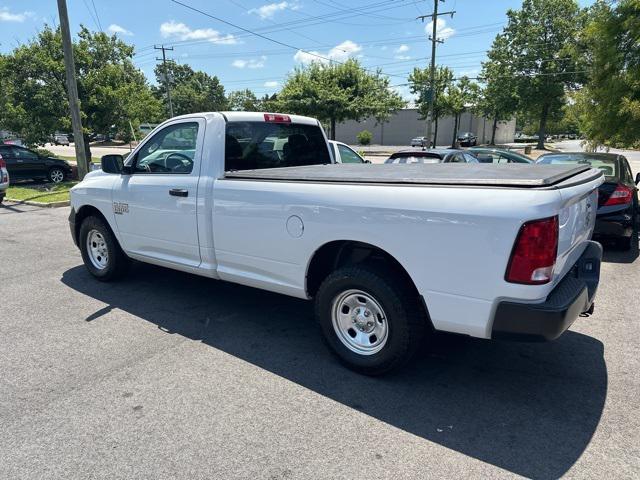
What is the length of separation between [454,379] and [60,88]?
16.2 metres

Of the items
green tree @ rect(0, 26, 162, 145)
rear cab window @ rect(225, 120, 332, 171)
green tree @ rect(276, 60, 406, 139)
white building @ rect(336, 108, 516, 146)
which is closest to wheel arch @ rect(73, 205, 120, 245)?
rear cab window @ rect(225, 120, 332, 171)

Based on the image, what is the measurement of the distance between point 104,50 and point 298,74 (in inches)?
858

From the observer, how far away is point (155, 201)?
15.1 ft

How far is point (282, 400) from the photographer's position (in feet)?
10.4

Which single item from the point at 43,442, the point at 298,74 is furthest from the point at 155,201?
the point at 298,74

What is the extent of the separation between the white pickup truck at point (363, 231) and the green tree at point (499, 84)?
43610mm

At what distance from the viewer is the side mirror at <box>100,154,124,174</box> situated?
5012 mm

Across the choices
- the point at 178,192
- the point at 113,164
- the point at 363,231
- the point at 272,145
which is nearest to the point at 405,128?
Answer: the point at 272,145

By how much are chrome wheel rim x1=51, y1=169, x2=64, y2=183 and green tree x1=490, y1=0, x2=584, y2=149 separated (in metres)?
39.4

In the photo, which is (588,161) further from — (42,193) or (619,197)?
(42,193)

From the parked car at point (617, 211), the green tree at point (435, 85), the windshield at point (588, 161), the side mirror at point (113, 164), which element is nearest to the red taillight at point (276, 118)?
the side mirror at point (113, 164)

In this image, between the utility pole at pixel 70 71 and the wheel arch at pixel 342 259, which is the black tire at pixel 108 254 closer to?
the wheel arch at pixel 342 259

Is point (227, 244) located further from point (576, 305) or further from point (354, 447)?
point (576, 305)

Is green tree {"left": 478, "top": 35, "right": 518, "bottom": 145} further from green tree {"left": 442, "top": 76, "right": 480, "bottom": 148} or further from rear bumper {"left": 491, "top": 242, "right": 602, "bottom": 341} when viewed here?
rear bumper {"left": 491, "top": 242, "right": 602, "bottom": 341}
